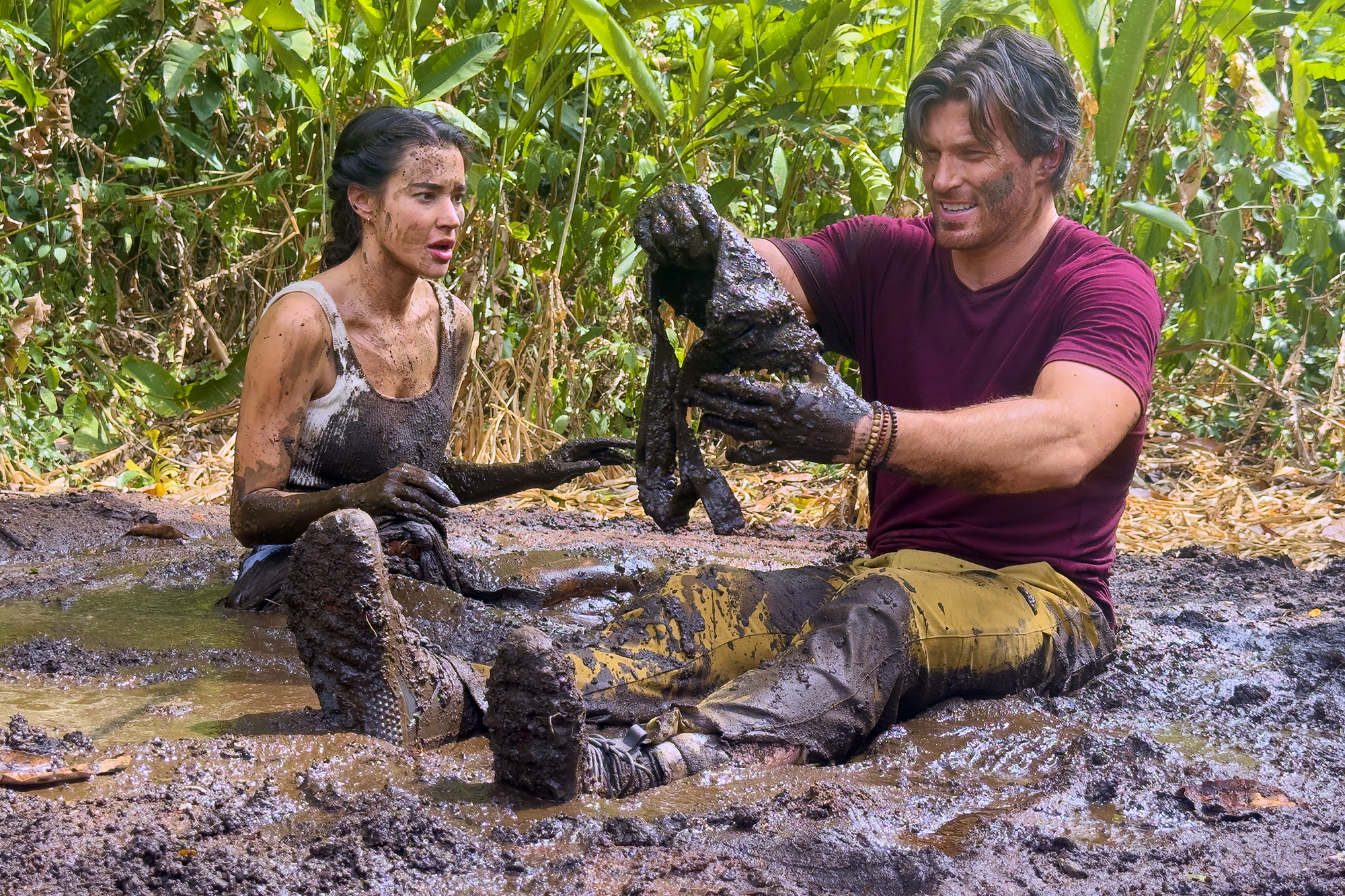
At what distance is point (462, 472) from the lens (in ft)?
9.66

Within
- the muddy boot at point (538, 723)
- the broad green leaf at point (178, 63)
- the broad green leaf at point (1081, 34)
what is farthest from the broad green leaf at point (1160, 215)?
the broad green leaf at point (178, 63)

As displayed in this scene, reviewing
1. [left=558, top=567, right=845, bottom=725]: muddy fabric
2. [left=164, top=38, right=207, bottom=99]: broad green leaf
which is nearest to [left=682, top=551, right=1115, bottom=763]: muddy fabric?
[left=558, top=567, right=845, bottom=725]: muddy fabric

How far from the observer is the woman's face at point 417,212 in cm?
272

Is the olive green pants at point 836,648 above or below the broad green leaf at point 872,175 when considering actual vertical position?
Answer: below

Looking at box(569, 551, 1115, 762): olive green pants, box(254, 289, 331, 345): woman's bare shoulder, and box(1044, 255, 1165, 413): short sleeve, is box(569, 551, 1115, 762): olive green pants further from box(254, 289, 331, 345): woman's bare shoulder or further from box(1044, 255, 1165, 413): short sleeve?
box(254, 289, 331, 345): woman's bare shoulder

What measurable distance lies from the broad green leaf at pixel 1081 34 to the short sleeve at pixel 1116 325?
1.12 meters

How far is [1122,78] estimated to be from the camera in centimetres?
320

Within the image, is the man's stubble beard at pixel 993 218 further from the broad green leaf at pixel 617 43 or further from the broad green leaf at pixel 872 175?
the broad green leaf at pixel 872 175

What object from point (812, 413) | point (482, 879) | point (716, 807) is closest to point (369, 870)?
point (482, 879)

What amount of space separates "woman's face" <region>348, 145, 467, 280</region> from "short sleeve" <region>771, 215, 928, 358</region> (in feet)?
2.56

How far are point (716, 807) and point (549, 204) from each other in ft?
12.2

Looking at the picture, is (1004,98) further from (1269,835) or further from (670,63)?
(670,63)

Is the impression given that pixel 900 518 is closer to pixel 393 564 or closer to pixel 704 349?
pixel 704 349

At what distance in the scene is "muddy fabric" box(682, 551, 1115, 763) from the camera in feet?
6.39
